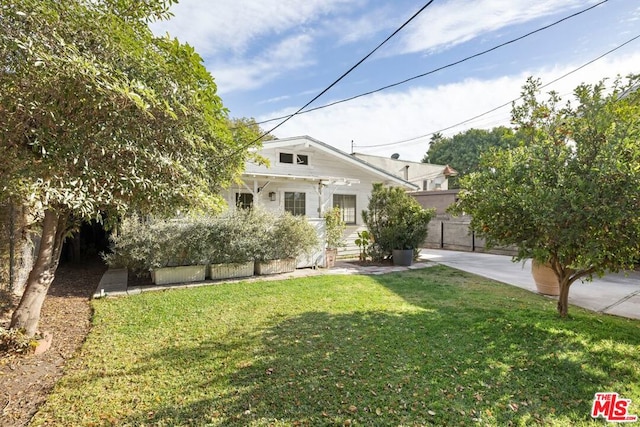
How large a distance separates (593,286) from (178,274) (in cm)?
986

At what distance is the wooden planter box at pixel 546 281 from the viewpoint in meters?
6.61

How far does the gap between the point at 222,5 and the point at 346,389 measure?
256 inches

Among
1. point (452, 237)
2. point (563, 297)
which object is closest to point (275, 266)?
point (563, 297)

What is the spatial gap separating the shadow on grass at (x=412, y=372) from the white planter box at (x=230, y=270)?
3.49 m

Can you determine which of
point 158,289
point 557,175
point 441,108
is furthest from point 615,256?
point 441,108

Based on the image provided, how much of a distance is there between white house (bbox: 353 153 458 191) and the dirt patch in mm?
23239

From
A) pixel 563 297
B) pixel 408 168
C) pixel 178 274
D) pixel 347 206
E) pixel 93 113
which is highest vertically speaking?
pixel 408 168

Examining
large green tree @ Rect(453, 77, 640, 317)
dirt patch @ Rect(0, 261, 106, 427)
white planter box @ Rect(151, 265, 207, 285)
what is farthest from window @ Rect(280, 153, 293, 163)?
large green tree @ Rect(453, 77, 640, 317)

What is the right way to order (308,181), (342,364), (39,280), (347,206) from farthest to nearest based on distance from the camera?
(347,206) → (308,181) → (39,280) → (342,364)

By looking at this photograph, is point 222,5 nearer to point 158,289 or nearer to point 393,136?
point 158,289

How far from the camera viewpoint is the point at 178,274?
733 cm

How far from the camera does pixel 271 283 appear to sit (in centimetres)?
731

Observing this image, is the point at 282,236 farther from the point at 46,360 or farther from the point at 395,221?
the point at 46,360

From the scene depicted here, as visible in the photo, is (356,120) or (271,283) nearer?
(271,283)
